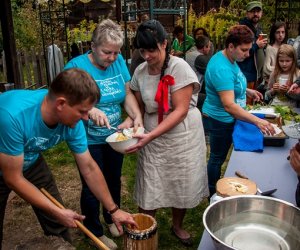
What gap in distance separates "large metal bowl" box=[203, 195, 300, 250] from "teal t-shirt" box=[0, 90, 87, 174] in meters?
0.91

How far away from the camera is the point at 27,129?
183 cm

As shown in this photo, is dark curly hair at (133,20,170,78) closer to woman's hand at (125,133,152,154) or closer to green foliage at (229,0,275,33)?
woman's hand at (125,133,152,154)

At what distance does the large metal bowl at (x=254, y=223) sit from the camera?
1.39 meters

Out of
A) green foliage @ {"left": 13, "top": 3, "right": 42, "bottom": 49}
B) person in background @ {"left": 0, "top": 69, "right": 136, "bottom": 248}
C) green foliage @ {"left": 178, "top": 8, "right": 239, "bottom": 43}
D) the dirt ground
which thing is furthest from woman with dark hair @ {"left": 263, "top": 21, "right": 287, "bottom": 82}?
green foliage @ {"left": 13, "top": 3, "right": 42, "bottom": 49}

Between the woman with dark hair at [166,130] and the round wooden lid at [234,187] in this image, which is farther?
the woman with dark hair at [166,130]

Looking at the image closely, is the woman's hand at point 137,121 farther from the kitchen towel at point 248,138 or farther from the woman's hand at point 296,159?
the woman's hand at point 296,159

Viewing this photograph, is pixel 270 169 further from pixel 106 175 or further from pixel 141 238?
pixel 106 175

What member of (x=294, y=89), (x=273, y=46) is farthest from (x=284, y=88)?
(x=273, y=46)

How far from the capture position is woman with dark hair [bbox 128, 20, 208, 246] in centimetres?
235

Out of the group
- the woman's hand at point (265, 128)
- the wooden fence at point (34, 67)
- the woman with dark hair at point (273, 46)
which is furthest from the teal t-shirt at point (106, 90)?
the wooden fence at point (34, 67)

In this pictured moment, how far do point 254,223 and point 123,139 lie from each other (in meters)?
1.06

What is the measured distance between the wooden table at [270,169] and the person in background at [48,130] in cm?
73

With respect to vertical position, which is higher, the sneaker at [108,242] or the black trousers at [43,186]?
the black trousers at [43,186]

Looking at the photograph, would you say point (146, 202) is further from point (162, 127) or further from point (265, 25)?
point (265, 25)
